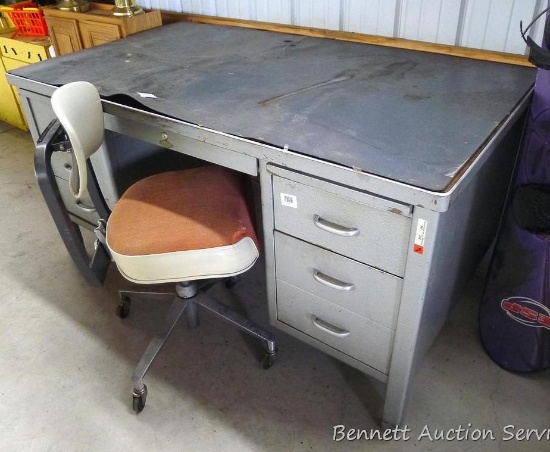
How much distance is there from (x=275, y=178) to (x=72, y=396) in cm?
92

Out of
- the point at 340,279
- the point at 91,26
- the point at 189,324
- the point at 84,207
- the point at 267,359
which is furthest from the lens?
the point at 91,26

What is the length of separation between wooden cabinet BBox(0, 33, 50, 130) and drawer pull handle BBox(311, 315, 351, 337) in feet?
6.62

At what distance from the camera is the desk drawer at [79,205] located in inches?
67.8

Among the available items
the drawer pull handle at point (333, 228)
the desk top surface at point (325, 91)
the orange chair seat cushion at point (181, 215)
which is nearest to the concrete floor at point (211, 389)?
the orange chair seat cushion at point (181, 215)

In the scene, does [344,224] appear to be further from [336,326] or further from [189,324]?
[189,324]

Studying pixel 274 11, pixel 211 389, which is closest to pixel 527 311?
pixel 211 389

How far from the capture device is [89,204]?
1736 mm

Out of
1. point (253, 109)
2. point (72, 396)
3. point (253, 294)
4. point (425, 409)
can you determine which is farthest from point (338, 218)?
point (72, 396)

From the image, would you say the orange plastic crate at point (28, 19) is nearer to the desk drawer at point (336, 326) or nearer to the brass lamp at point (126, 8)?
the brass lamp at point (126, 8)

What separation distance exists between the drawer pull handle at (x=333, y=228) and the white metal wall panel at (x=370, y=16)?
88cm

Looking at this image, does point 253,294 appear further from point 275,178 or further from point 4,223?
point 4,223

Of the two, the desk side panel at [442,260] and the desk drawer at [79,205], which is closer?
the desk side panel at [442,260]

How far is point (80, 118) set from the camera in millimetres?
1187

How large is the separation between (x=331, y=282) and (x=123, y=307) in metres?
0.85
